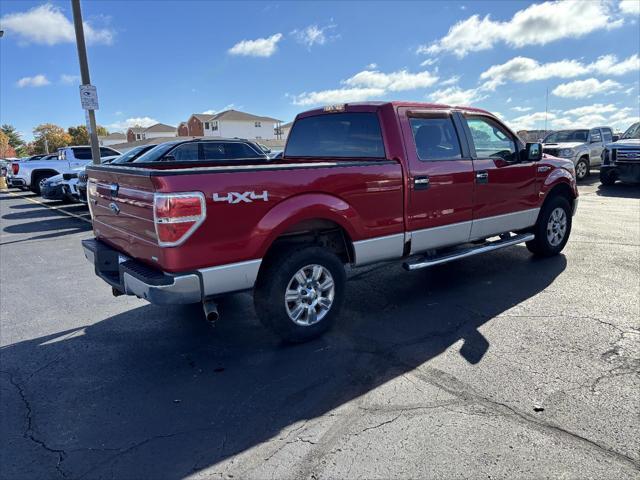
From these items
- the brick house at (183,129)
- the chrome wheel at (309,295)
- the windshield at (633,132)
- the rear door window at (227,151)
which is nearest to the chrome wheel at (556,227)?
the chrome wheel at (309,295)

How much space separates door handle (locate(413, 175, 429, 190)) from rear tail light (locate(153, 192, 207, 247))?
220 centimetres

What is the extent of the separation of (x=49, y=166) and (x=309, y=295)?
18.3m

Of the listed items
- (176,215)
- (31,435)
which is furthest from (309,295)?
(31,435)

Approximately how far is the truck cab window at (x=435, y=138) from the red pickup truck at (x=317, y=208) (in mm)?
14

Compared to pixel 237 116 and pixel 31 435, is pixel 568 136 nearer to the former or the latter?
pixel 31 435

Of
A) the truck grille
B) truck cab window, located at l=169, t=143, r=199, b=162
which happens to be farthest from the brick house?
the truck grille

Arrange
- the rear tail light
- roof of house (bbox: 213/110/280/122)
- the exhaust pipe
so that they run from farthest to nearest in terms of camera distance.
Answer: roof of house (bbox: 213/110/280/122) → the exhaust pipe → the rear tail light

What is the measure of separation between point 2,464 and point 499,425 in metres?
2.90

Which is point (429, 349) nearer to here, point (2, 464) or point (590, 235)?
point (2, 464)

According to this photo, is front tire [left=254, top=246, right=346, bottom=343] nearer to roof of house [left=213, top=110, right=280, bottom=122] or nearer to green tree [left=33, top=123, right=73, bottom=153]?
roof of house [left=213, top=110, right=280, bottom=122]

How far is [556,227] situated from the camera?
21.5 feet

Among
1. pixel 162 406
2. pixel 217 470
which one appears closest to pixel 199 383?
pixel 162 406

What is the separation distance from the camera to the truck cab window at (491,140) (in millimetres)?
5359

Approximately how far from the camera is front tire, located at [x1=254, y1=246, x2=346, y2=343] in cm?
380
